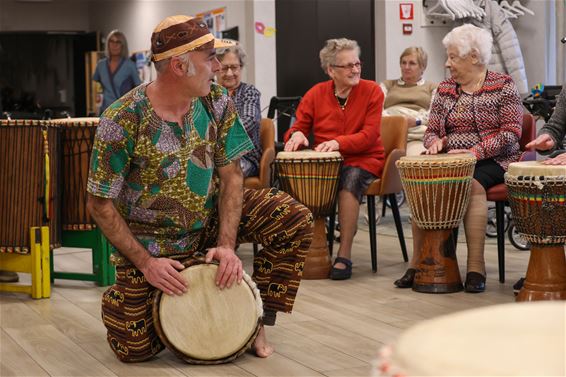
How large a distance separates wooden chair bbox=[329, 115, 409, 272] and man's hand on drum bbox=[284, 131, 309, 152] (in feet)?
1.33

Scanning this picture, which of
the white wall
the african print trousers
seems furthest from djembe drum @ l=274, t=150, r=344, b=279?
the white wall

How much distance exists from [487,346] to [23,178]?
11.9 feet

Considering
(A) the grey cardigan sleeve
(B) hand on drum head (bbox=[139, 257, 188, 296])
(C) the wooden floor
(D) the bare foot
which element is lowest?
(C) the wooden floor

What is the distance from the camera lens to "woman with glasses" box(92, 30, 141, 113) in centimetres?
784

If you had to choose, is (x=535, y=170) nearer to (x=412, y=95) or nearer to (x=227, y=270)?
(x=227, y=270)

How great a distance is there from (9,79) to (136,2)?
→ 4.31 metres

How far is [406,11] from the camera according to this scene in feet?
28.0

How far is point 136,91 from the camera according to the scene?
307 cm

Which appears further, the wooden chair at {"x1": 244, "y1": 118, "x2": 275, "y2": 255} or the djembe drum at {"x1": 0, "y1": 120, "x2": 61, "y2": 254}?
the wooden chair at {"x1": 244, "y1": 118, "x2": 275, "y2": 255}

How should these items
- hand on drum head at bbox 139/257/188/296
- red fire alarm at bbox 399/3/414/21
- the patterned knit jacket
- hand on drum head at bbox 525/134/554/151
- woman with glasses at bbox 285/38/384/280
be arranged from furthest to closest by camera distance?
red fire alarm at bbox 399/3/414/21 → woman with glasses at bbox 285/38/384/280 → the patterned knit jacket → hand on drum head at bbox 525/134/554/151 → hand on drum head at bbox 139/257/188/296

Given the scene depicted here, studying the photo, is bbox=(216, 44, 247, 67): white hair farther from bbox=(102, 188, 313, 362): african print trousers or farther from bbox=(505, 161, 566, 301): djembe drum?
bbox=(102, 188, 313, 362): african print trousers

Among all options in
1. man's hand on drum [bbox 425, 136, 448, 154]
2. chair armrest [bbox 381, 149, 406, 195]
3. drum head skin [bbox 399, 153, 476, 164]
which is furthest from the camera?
chair armrest [bbox 381, 149, 406, 195]

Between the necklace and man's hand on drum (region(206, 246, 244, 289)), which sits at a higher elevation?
the necklace

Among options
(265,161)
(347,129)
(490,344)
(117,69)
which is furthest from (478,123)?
(117,69)
